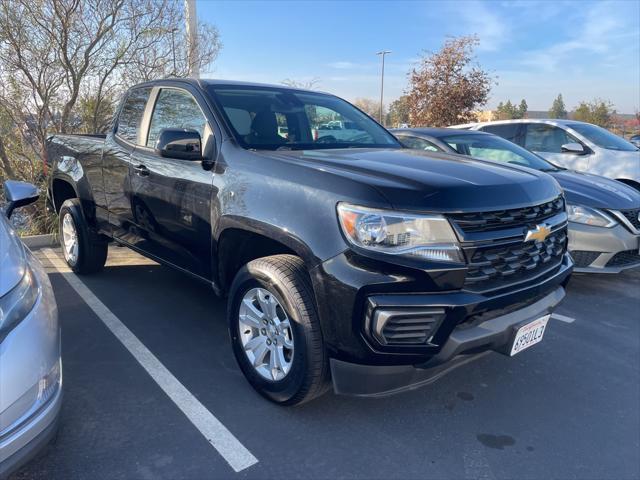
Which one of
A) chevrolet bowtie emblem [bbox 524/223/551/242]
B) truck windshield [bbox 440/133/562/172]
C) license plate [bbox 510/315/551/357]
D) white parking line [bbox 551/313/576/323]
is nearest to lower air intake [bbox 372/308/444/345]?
license plate [bbox 510/315/551/357]

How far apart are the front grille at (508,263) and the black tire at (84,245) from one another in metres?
3.80

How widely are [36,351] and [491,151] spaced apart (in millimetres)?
5440

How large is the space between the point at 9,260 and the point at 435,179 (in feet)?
6.48

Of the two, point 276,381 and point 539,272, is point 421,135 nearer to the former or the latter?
point 539,272

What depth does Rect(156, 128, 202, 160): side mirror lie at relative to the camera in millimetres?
2955

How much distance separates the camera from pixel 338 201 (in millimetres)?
2236

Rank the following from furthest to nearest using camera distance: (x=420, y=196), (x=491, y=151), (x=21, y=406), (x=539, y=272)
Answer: (x=491, y=151) < (x=539, y=272) < (x=420, y=196) < (x=21, y=406)

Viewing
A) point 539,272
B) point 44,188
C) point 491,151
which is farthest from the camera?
point 44,188

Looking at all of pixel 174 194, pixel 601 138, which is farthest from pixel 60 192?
pixel 601 138

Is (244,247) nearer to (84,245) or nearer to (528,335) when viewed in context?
(528,335)

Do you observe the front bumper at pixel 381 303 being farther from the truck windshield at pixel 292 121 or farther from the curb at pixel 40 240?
the curb at pixel 40 240

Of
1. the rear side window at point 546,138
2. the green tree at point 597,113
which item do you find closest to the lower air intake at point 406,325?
the rear side window at point 546,138

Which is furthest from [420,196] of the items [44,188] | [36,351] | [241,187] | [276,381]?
[44,188]

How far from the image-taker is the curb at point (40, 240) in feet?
20.7
